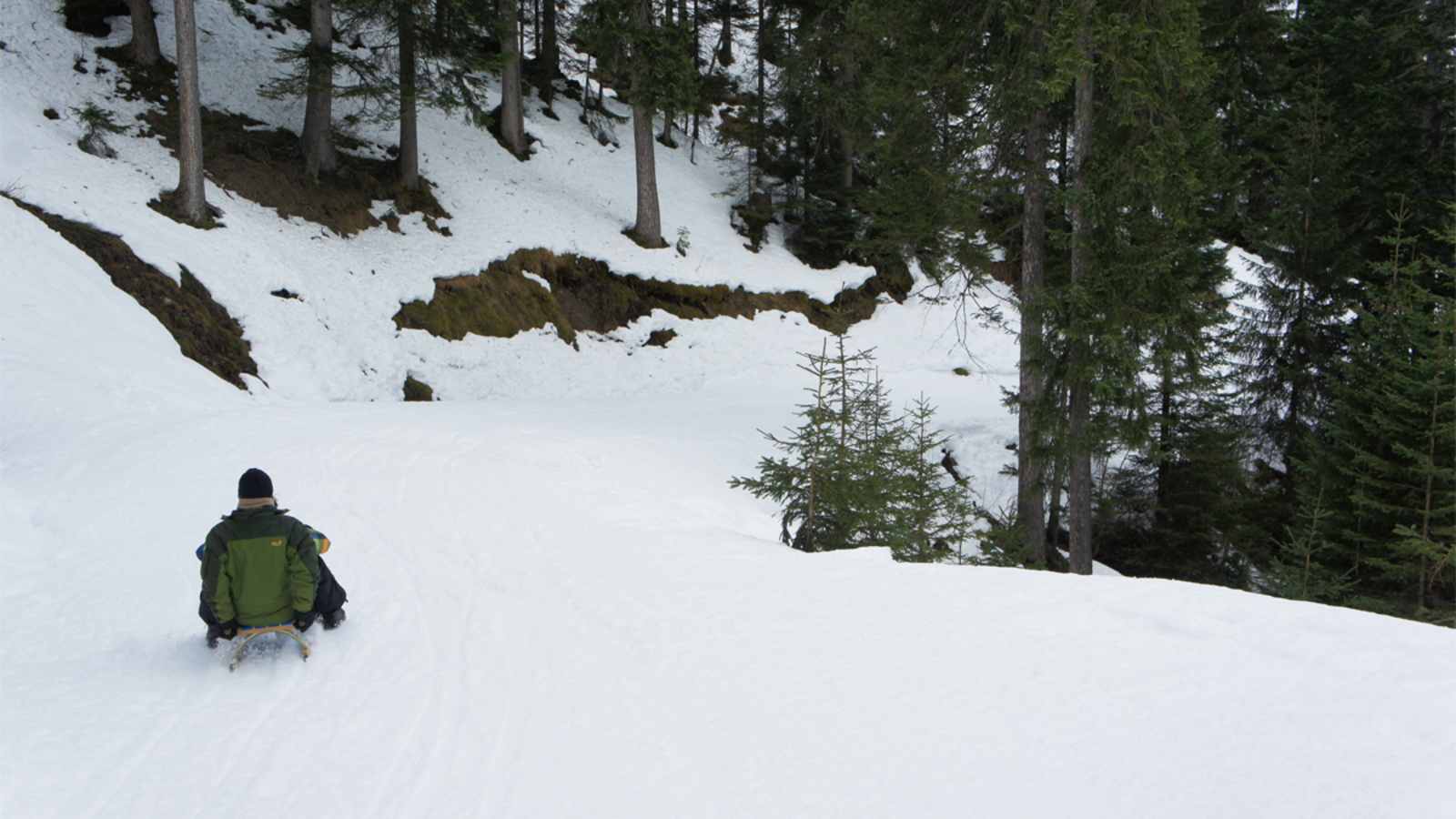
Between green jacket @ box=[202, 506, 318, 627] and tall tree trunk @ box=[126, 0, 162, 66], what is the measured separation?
20.3 metres

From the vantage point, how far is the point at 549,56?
30.0 metres

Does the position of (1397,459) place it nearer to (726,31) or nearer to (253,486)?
(253,486)

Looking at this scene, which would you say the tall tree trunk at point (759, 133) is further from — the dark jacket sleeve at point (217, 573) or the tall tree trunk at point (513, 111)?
the dark jacket sleeve at point (217, 573)

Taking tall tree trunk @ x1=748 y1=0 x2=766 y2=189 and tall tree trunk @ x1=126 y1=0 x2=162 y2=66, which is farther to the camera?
tall tree trunk @ x1=748 y1=0 x2=766 y2=189

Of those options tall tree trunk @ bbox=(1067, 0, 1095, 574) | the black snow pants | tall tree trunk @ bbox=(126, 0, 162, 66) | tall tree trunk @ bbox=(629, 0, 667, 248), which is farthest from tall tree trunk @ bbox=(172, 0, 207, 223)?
tall tree trunk @ bbox=(1067, 0, 1095, 574)

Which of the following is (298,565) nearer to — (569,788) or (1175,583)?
(569,788)

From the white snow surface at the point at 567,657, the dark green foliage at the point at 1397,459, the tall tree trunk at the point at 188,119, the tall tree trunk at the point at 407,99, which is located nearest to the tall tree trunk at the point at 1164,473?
the dark green foliage at the point at 1397,459

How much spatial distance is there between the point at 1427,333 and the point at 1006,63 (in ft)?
28.2

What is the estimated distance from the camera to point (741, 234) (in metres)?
26.5

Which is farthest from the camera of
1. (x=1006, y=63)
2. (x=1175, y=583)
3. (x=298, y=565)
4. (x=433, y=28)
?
(x=433, y=28)

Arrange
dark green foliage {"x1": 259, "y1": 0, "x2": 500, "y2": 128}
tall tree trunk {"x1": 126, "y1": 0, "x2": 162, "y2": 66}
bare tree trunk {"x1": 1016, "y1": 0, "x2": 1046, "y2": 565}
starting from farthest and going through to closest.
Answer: tall tree trunk {"x1": 126, "y1": 0, "x2": 162, "y2": 66} → dark green foliage {"x1": 259, "y1": 0, "x2": 500, "y2": 128} → bare tree trunk {"x1": 1016, "y1": 0, "x2": 1046, "y2": 565}

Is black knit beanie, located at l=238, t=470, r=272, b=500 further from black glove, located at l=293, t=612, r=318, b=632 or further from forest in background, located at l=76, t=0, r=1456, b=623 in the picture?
forest in background, located at l=76, t=0, r=1456, b=623

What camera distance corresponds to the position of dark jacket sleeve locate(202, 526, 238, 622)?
4.92 meters

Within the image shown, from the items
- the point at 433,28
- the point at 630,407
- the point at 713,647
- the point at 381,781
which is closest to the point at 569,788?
the point at 381,781
